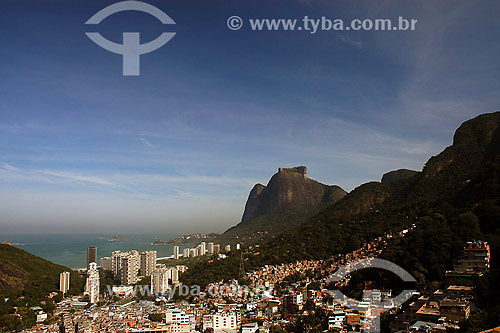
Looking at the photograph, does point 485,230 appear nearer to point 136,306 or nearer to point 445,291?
point 445,291

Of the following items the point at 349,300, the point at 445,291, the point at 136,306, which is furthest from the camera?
the point at 136,306

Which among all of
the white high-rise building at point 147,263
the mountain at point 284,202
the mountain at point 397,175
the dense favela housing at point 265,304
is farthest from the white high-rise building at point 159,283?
the mountain at point 397,175

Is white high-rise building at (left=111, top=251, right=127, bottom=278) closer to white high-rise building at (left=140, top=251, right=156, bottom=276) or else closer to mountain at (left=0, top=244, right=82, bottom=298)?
white high-rise building at (left=140, top=251, right=156, bottom=276)

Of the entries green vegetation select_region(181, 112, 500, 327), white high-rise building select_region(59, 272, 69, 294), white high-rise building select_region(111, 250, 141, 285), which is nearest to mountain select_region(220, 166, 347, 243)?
green vegetation select_region(181, 112, 500, 327)

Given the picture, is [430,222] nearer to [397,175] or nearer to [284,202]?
[397,175]

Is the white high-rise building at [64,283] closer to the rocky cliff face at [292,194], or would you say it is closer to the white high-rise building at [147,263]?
the white high-rise building at [147,263]

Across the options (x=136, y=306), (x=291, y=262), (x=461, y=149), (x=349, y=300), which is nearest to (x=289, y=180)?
(x=461, y=149)

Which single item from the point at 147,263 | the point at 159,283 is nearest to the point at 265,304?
the point at 159,283
